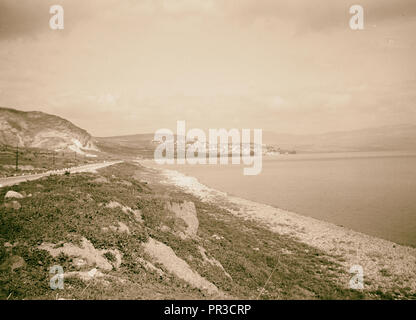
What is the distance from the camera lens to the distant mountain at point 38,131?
12237 centimetres

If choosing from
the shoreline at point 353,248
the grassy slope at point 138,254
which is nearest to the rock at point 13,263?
the grassy slope at point 138,254

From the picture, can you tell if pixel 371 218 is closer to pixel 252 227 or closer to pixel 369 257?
pixel 369 257

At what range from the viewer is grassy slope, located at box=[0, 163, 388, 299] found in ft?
34.4

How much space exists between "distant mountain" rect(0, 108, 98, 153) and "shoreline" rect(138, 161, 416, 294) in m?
124

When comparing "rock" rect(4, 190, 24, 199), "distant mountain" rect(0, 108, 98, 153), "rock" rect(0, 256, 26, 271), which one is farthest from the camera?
"distant mountain" rect(0, 108, 98, 153)

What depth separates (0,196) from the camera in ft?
62.7

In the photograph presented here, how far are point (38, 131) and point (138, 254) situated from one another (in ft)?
496

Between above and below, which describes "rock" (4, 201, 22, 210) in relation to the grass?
below

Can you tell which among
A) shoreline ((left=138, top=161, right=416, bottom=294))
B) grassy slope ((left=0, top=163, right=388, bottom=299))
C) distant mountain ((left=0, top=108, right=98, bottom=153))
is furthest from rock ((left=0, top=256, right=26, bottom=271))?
distant mountain ((left=0, top=108, right=98, bottom=153))

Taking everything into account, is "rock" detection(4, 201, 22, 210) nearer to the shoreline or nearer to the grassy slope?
the grassy slope

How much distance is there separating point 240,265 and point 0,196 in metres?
19.6

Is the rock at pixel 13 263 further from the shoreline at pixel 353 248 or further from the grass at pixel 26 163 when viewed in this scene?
the grass at pixel 26 163

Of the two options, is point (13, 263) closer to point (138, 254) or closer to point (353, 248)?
point (138, 254)
